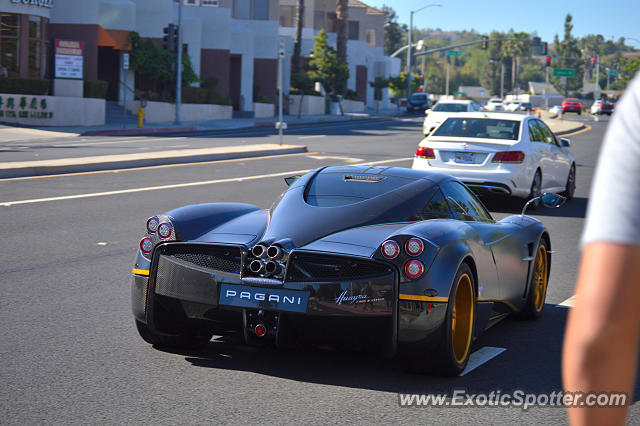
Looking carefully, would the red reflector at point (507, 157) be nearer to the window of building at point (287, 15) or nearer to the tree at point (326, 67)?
the tree at point (326, 67)

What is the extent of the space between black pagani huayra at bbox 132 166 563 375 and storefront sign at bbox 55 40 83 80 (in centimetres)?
3544

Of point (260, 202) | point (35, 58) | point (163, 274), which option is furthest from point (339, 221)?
point (35, 58)

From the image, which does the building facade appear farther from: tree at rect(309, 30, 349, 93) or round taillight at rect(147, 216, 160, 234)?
round taillight at rect(147, 216, 160, 234)

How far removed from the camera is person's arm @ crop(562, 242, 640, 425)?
1593 millimetres

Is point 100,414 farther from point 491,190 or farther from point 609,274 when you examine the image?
point 491,190

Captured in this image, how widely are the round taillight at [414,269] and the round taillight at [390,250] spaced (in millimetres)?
93

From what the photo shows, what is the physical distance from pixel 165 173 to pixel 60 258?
10.4m

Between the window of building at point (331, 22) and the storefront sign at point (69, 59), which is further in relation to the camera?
the window of building at point (331, 22)

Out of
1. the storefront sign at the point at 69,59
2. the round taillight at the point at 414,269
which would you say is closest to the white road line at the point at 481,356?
the round taillight at the point at 414,269

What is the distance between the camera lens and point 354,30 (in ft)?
311

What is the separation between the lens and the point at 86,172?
19.9m

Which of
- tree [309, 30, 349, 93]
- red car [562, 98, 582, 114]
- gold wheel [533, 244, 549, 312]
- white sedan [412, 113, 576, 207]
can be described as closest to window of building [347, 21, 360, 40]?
red car [562, 98, 582, 114]

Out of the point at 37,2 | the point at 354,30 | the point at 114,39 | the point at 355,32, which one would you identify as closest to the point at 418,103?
the point at 354,30

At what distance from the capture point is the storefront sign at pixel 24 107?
38.3 m
